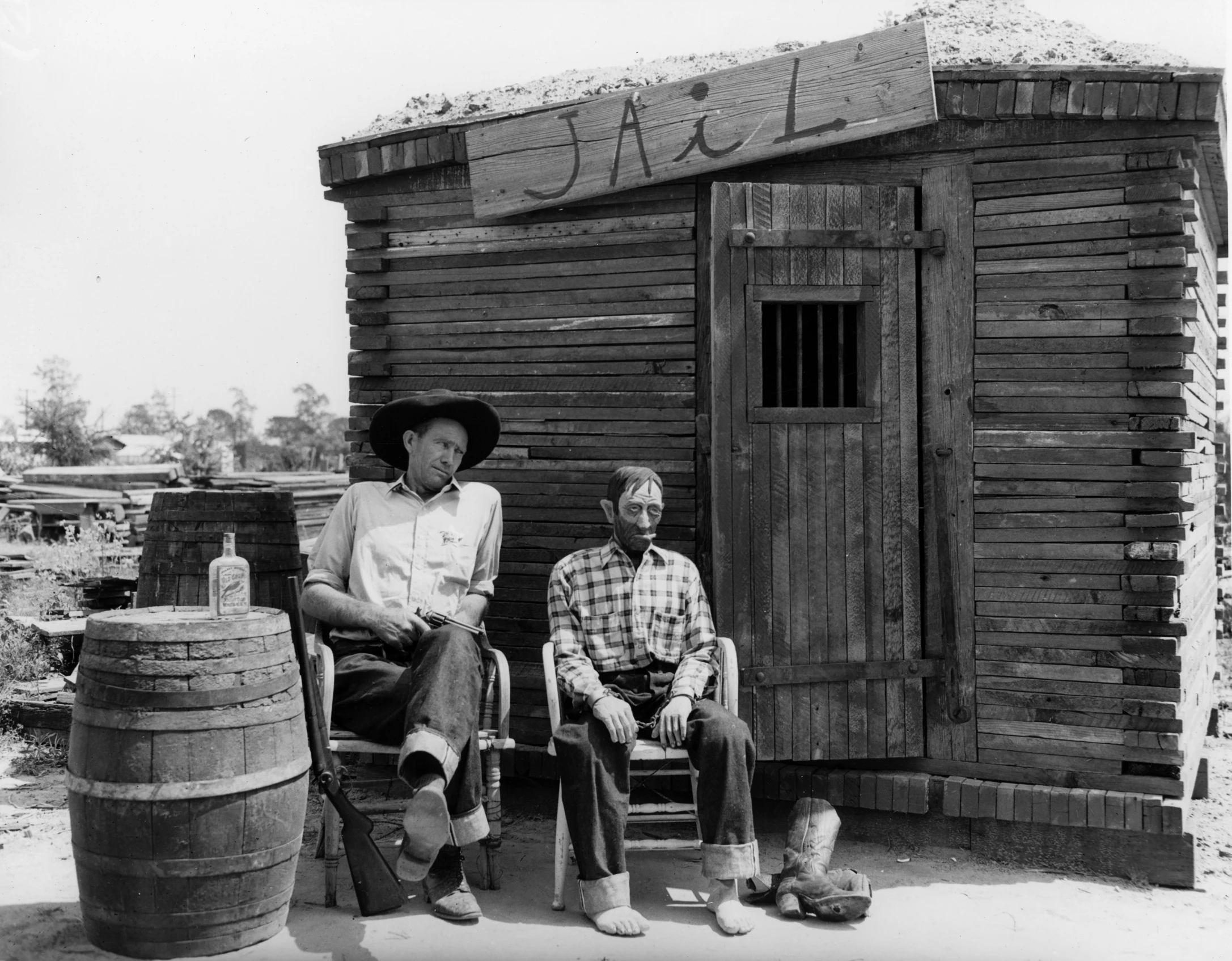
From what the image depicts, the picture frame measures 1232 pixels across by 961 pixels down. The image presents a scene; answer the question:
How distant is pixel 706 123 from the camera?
5172mm

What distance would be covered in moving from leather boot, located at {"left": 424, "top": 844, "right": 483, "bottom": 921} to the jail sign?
317cm

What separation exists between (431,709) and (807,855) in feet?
5.73

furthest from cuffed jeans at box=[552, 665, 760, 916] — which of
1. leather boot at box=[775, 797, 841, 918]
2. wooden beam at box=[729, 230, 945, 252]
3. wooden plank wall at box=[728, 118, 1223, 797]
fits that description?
wooden beam at box=[729, 230, 945, 252]

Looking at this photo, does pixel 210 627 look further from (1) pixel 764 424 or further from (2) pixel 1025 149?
(2) pixel 1025 149

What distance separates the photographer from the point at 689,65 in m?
6.22

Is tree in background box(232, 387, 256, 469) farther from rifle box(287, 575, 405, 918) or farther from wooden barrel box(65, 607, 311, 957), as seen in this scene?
wooden barrel box(65, 607, 311, 957)

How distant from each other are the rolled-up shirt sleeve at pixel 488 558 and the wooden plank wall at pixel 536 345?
0.59 meters

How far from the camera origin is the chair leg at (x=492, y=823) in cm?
443

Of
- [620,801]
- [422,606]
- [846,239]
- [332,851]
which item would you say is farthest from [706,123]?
[332,851]

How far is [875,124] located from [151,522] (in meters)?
3.93

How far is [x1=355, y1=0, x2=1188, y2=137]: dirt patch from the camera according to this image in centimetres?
556

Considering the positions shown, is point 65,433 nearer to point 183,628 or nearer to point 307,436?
point 307,436

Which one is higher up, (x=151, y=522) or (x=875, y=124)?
(x=875, y=124)

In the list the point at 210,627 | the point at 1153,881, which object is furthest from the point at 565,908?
the point at 1153,881
